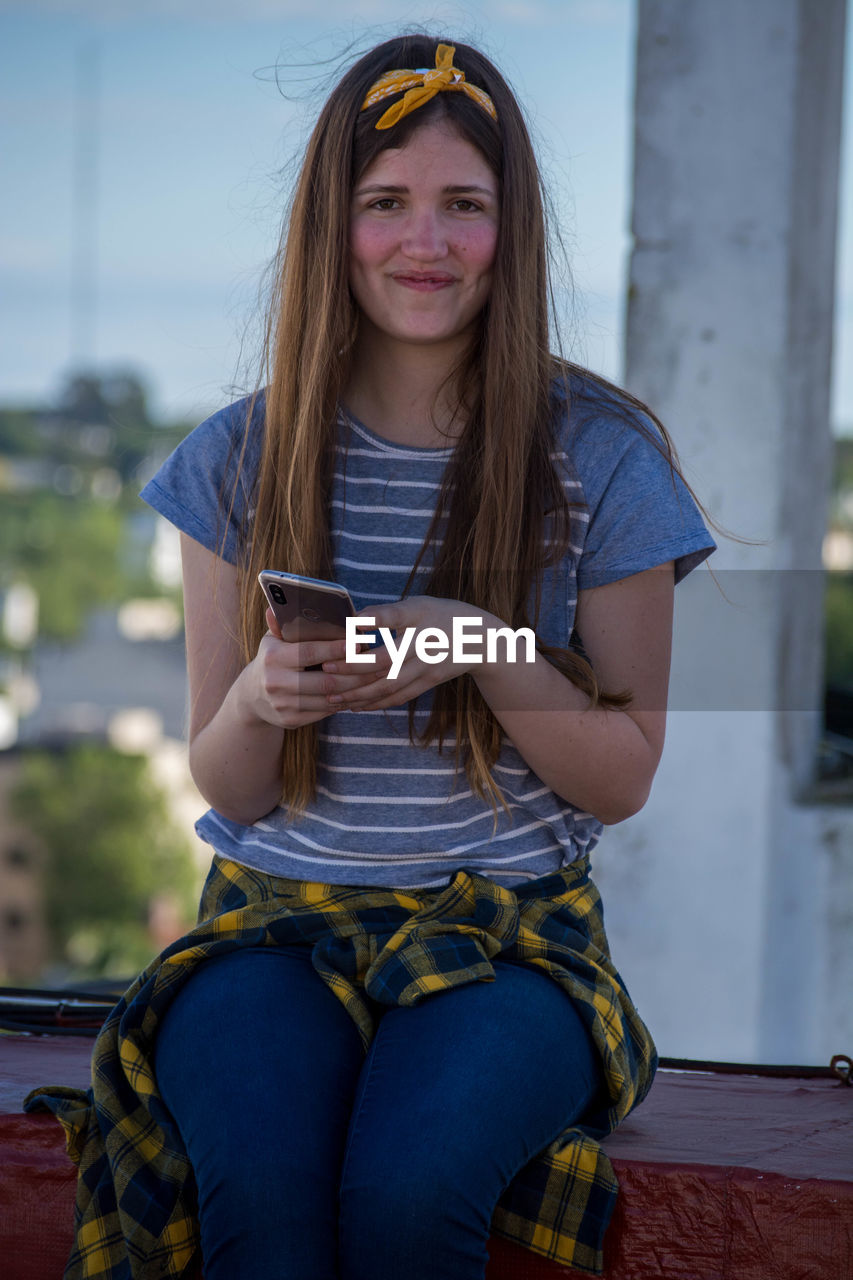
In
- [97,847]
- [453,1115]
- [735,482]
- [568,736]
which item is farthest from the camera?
[97,847]

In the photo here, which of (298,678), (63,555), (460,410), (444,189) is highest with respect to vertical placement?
(63,555)

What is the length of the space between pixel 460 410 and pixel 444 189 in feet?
Answer: 0.88

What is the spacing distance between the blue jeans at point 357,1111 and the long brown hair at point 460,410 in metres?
0.28

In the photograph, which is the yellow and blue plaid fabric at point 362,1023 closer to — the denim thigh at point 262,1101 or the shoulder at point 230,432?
the denim thigh at point 262,1101

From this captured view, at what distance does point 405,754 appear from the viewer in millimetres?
1662

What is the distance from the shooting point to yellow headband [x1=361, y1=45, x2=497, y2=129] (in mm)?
1695

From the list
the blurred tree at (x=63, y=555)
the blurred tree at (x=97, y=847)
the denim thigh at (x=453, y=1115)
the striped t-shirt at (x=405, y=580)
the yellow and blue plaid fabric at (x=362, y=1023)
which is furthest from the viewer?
the blurred tree at (x=63, y=555)

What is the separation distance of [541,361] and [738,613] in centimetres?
165

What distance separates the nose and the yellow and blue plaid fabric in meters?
0.74

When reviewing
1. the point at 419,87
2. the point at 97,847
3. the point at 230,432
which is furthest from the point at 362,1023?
the point at 97,847

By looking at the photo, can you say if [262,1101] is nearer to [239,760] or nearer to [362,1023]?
[362,1023]

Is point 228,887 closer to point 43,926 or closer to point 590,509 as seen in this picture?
point 590,509

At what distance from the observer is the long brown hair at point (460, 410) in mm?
1678

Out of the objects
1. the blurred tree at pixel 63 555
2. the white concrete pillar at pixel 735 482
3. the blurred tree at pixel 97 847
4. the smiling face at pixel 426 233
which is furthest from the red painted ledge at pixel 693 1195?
the blurred tree at pixel 63 555
